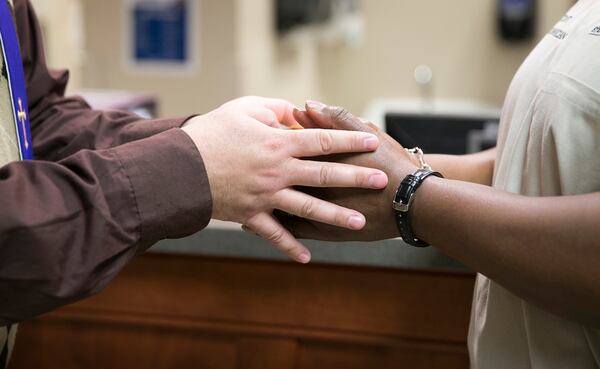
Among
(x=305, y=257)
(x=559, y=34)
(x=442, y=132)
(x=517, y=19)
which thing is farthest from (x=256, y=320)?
(x=517, y=19)

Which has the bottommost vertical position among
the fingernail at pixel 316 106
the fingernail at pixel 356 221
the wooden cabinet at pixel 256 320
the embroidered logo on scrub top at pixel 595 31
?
the wooden cabinet at pixel 256 320

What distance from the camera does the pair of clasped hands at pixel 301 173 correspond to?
947 millimetres

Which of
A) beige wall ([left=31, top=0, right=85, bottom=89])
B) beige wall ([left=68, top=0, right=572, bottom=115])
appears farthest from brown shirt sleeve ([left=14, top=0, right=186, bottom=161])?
beige wall ([left=68, top=0, right=572, bottom=115])

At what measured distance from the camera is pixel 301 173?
38.5 inches

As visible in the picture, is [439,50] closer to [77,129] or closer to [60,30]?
[60,30]

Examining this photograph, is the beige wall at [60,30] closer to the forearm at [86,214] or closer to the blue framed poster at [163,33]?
the blue framed poster at [163,33]

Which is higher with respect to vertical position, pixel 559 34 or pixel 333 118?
pixel 559 34

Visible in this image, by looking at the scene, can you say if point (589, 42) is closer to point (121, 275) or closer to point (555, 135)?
point (555, 135)

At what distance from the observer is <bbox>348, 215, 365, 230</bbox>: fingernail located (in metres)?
0.96

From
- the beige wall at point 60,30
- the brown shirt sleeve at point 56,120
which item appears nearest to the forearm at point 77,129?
the brown shirt sleeve at point 56,120

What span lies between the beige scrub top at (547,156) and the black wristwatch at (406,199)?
0.11 m

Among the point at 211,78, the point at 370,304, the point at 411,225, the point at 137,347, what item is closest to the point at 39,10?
the point at 211,78

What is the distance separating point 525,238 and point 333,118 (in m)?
0.32

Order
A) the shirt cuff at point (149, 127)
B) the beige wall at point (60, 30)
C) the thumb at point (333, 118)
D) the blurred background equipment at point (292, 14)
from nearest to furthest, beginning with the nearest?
1. the thumb at point (333, 118)
2. the shirt cuff at point (149, 127)
3. the beige wall at point (60, 30)
4. the blurred background equipment at point (292, 14)
